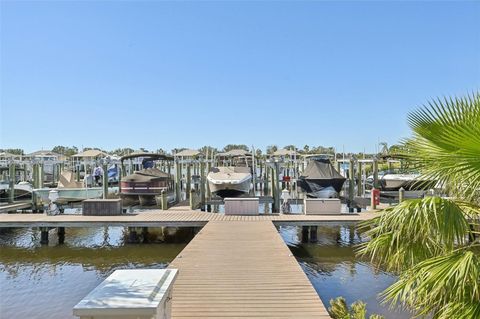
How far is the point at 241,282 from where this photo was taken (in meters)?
6.87

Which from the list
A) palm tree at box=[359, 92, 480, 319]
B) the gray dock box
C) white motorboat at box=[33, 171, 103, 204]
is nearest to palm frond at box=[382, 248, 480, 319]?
palm tree at box=[359, 92, 480, 319]

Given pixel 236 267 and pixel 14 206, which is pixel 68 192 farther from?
pixel 236 267

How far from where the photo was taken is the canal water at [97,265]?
908 centimetres

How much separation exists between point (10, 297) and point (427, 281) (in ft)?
31.3

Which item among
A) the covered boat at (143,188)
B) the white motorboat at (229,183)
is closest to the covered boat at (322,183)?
the white motorboat at (229,183)

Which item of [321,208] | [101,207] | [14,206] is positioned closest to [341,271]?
[321,208]

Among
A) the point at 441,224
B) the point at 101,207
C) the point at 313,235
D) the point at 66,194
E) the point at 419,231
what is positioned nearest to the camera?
the point at 441,224

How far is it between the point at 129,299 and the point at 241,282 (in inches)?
157

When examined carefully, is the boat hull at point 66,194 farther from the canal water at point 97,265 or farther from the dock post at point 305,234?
the dock post at point 305,234

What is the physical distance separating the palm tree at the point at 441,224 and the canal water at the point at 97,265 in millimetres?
4981

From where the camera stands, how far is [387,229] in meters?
3.96

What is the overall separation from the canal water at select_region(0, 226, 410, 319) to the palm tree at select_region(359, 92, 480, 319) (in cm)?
498

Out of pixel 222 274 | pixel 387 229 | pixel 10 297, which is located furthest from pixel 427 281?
pixel 10 297

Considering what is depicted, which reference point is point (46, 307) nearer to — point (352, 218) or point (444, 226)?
point (444, 226)
